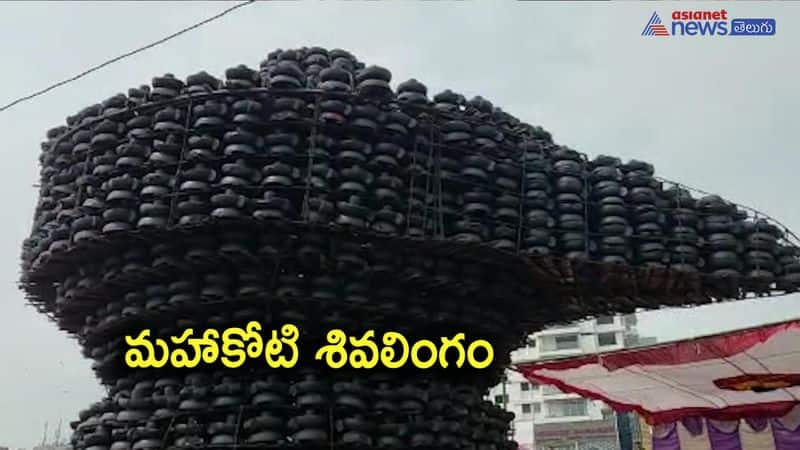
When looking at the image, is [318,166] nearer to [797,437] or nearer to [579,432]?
[797,437]

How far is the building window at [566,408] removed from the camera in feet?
202

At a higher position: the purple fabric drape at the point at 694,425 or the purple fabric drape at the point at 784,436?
the purple fabric drape at the point at 694,425

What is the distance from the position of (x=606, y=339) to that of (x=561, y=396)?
1065 centimetres

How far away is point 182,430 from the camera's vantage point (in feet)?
32.0

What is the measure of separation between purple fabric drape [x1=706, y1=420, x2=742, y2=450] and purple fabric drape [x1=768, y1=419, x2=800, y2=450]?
0.95 m

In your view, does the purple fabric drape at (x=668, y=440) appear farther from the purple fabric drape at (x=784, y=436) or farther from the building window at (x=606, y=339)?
the building window at (x=606, y=339)

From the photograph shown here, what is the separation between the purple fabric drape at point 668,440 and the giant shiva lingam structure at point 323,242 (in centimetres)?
893

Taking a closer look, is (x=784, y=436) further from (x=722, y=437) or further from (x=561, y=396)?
(x=561, y=396)

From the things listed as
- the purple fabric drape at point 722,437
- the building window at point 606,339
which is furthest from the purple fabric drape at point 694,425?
the building window at point 606,339

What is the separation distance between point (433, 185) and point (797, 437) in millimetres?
12607

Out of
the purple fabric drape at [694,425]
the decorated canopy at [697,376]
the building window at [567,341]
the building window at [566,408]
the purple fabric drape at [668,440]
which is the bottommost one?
the purple fabric drape at [668,440]

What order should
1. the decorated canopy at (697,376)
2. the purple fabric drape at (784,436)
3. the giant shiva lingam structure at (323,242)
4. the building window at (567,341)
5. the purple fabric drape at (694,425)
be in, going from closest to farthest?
1. the giant shiva lingam structure at (323,242)
2. the decorated canopy at (697,376)
3. the purple fabric drape at (784,436)
4. the purple fabric drape at (694,425)
5. the building window at (567,341)

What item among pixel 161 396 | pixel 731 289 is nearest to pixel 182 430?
pixel 161 396

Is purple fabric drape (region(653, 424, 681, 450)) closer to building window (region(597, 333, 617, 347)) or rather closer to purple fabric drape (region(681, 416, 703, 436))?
purple fabric drape (region(681, 416, 703, 436))
